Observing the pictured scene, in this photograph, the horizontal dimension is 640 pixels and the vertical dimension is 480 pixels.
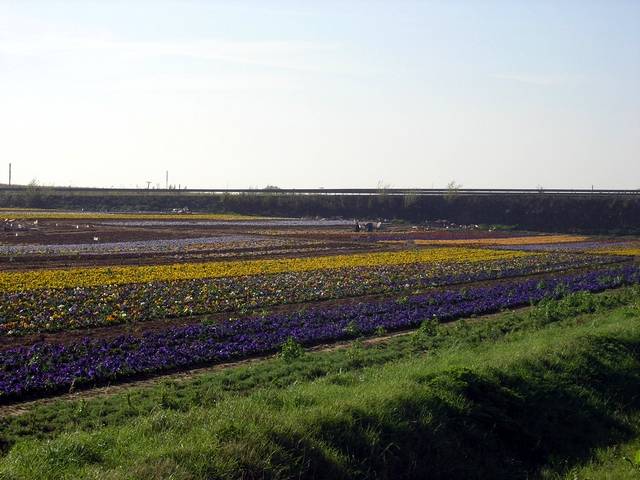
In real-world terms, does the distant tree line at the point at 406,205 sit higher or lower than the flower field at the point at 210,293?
higher

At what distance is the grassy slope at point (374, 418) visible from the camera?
7695mm

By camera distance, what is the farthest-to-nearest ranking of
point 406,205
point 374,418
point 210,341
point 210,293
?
point 406,205, point 210,293, point 210,341, point 374,418

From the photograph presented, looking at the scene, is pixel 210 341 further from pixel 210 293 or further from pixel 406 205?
pixel 406 205

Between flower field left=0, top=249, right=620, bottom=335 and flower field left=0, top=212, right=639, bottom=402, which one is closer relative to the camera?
flower field left=0, top=212, right=639, bottom=402

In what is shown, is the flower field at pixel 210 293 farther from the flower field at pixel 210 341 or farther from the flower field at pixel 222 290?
the flower field at pixel 210 341

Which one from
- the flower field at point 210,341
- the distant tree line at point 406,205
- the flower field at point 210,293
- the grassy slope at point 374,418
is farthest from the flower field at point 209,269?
the distant tree line at point 406,205

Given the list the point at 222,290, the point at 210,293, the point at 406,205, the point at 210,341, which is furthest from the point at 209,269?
the point at 406,205

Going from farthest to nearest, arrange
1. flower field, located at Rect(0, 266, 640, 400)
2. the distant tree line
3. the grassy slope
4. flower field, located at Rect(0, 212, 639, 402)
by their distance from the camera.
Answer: the distant tree line, flower field, located at Rect(0, 212, 639, 402), flower field, located at Rect(0, 266, 640, 400), the grassy slope

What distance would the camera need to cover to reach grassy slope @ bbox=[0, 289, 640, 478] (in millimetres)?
7695

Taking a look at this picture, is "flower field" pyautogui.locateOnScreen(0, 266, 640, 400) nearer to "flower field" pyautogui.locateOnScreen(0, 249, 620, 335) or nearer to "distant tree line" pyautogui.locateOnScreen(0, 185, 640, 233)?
"flower field" pyautogui.locateOnScreen(0, 249, 620, 335)

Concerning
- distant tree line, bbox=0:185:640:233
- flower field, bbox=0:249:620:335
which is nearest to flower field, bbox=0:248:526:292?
flower field, bbox=0:249:620:335

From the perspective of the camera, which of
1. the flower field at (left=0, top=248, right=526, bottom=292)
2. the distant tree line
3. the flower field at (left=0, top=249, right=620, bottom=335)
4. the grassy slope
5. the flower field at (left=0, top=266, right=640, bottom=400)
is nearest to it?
the grassy slope

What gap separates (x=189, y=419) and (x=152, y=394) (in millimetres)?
3333

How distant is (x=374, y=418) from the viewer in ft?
30.4
